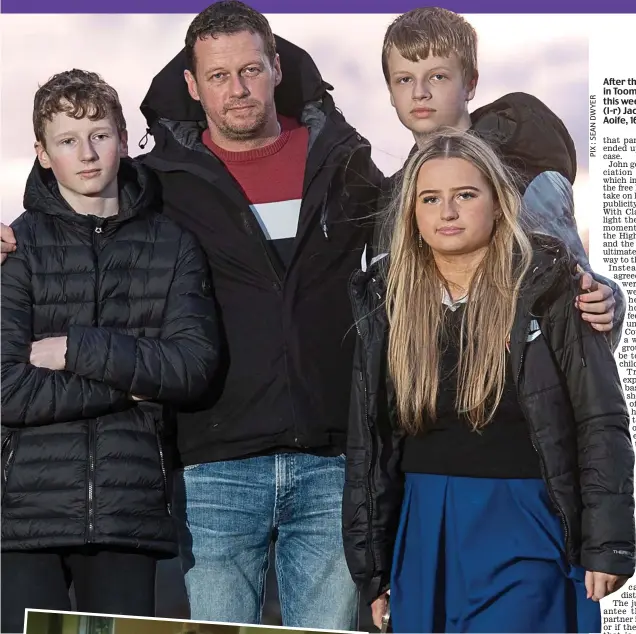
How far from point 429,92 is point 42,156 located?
1.24 metres

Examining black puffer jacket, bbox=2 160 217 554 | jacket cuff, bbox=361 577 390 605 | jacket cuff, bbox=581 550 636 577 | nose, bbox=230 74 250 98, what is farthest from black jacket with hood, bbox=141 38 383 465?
jacket cuff, bbox=581 550 636 577

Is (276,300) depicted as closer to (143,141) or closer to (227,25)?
(143,141)

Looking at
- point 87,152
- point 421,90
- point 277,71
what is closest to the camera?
point 87,152

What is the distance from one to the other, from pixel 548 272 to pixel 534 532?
732 mm

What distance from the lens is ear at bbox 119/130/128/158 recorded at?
3.31m

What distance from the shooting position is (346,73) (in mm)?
3516

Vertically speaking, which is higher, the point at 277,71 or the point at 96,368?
the point at 277,71

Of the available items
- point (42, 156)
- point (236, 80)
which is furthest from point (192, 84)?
point (42, 156)

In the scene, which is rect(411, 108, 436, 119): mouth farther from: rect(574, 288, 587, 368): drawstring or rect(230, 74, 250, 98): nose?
rect(574, 288, 587, 368): drawstring

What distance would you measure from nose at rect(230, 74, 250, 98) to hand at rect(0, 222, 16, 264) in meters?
0.82

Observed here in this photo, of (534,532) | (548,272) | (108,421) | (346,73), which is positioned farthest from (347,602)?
(346,73)

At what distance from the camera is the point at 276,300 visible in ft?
10.7

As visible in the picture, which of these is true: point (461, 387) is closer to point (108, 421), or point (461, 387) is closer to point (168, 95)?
point (108, 421)

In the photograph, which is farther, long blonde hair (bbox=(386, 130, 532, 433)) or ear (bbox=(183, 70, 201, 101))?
ear (bbox=(183, 70, 201, 101))
